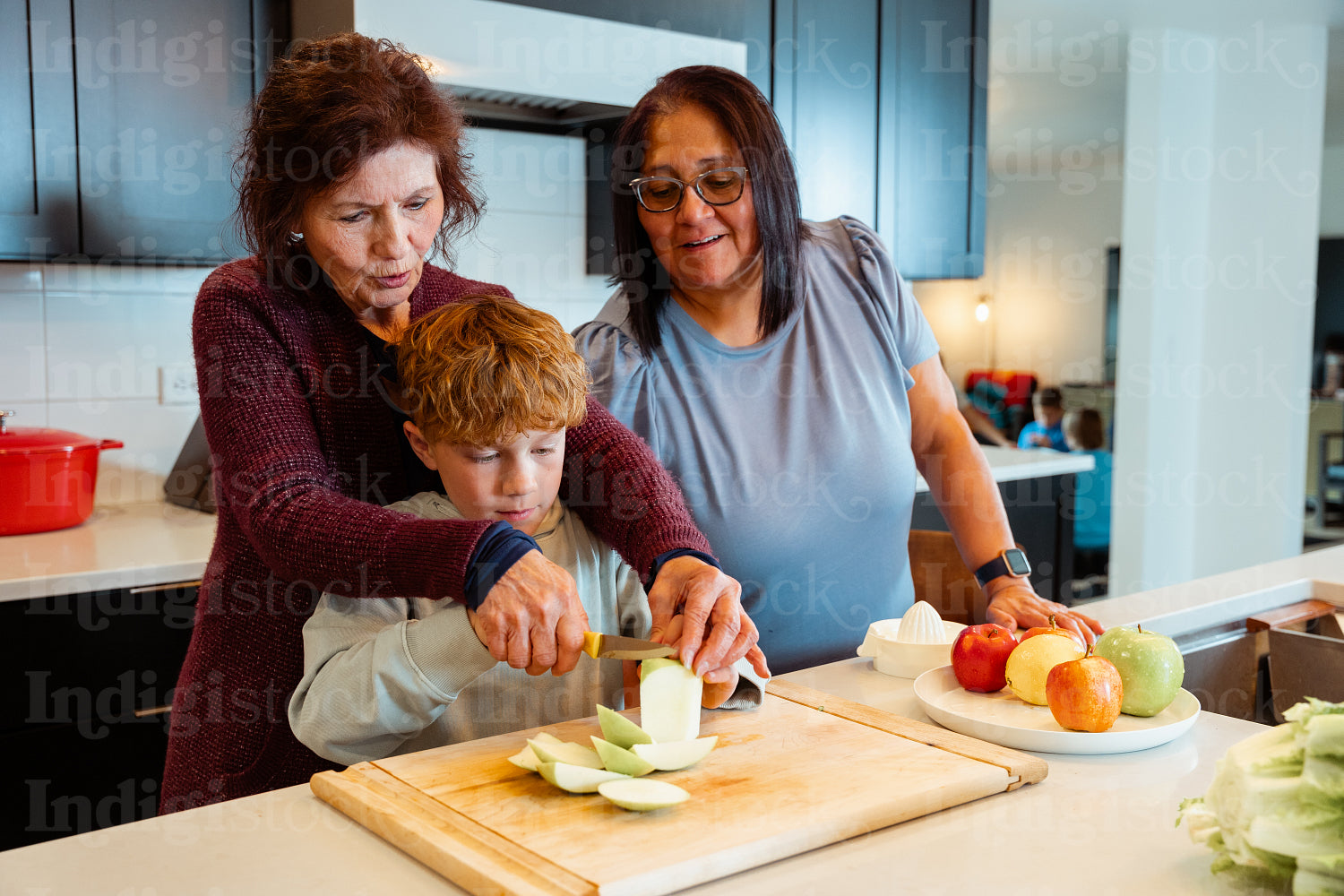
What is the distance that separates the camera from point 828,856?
2.64 ft

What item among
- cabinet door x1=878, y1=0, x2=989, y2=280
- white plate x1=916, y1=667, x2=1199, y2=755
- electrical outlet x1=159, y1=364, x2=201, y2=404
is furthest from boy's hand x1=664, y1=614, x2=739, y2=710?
cabinet door x1=878, y1=0, x2=989, y2=280

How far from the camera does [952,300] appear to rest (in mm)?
10234

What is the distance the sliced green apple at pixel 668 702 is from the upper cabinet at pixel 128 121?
4.77ft

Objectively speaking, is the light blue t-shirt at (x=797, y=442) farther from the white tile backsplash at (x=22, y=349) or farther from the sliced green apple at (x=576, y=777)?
the white tile backsplash at (x=22, y=349)

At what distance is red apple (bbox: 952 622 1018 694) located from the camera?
1.11 m

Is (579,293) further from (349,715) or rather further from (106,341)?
(349,715)

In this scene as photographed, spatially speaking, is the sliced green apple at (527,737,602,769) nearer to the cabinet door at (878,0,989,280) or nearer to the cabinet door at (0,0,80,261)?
the cabinet door at (0,0,80,261)

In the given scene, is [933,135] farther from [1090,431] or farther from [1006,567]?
[1090,431]

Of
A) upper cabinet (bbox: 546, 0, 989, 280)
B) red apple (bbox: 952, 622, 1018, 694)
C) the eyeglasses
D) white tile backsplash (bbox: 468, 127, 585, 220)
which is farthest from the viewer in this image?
upper cabinet (bbox: 546, 0, 989, 280)

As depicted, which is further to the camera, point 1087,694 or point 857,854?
point 1087,694

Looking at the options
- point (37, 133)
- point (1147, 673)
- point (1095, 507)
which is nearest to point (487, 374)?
point (1147, 673)

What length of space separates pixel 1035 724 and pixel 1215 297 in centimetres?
458

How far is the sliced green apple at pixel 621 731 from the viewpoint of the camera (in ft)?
3.04

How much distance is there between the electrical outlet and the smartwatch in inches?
67.0
